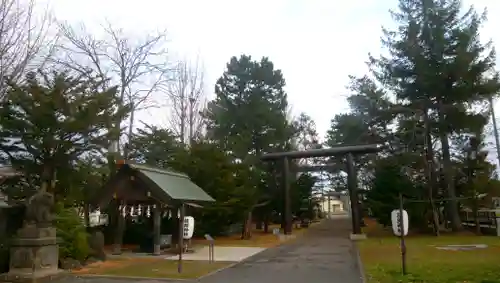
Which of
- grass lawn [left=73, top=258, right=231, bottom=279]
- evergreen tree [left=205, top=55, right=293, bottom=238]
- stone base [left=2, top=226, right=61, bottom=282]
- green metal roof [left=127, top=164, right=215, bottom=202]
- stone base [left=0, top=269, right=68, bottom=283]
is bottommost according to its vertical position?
grass lawn [left=73, top=258, right=231, bottom=279]

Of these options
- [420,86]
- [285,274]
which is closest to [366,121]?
[420,86]

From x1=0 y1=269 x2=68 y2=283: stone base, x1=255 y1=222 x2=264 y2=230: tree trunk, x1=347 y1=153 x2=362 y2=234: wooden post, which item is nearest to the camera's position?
x1=0 y1=269 x2=68 y2=283: stone base

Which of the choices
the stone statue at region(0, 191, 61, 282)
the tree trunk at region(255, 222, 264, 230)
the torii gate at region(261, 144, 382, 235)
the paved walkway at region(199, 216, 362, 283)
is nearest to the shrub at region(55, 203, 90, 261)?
the stone statue at region(0, 191, 61, 282)

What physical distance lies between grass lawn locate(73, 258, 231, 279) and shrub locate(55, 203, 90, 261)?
0.59 meters

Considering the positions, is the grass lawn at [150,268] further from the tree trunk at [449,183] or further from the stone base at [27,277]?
the tree trunk at [449,183]

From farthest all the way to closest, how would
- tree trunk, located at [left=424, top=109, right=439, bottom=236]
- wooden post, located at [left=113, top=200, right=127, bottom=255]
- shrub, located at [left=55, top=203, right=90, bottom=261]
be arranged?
1. tree trunk, located at [left=424, top=109, right=439, bottom=236]
2. wooden post, located at [left=113, top=200, right=127, bottom=255]
3. shrub, located at [left=55, top=203, right=90, bottom=261]

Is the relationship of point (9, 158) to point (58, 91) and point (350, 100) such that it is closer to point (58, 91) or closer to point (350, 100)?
point (58, 91)

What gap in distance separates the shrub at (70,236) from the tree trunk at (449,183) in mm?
20872

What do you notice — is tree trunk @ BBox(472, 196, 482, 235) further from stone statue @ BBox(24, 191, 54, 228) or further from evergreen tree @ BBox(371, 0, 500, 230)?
stone statue @ BBox(24, 191, 54, 228)

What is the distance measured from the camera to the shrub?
43.6 feet

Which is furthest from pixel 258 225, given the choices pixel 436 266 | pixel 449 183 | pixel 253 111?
pixel 436 266

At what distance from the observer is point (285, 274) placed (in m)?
11.8

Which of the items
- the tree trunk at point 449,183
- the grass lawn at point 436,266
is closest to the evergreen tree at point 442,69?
the tree trunk at point 449,183

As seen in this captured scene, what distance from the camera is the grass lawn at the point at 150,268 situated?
1165 centimetres
